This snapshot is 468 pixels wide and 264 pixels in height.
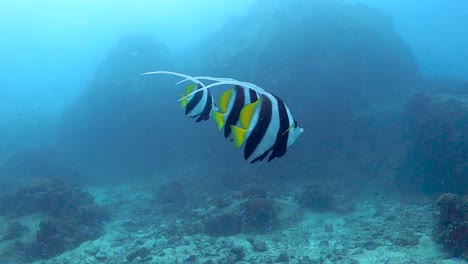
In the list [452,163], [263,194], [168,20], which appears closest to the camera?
[452,163]

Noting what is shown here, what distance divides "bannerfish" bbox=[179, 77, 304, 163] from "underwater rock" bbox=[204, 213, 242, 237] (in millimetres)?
9529

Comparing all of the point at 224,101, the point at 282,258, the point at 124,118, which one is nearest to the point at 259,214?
the point at 282,258

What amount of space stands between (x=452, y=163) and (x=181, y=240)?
10535mm

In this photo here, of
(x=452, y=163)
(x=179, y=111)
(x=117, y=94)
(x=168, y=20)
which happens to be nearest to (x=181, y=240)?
(x=452, y=163)

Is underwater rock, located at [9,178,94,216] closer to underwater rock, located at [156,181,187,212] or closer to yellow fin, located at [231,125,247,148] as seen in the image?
underwater rock, located at [156,181,187,212]

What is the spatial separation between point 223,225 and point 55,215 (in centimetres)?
688

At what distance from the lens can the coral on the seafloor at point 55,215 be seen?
1000 cm

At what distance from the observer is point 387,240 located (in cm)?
830

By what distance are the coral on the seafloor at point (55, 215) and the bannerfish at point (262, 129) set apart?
434 inches

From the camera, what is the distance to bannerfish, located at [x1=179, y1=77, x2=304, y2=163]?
1.44m

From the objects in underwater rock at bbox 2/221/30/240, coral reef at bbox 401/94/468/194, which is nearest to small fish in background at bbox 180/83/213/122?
underwater rock at bbox 2/221/30/240

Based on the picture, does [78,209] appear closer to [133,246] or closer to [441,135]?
[133,246]

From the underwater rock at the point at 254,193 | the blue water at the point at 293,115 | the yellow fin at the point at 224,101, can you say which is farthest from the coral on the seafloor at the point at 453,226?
the yellow fin at the point at 224,101

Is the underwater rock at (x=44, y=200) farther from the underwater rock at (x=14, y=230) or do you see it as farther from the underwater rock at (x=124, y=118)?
the underwater rock at (x=124, y=118)
